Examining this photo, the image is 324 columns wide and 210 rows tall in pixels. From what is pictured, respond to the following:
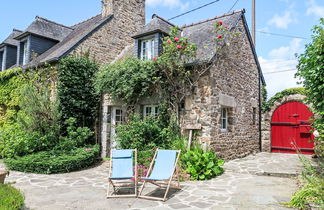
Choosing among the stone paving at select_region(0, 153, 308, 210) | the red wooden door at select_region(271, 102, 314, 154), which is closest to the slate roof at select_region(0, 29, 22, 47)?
the stone paving at select_region(0, 153, 308, 210)

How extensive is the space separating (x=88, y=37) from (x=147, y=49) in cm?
302

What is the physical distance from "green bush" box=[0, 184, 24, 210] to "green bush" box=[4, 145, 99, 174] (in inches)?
138

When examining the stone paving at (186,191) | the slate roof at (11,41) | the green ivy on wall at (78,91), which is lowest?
the stone paving at (186,191)

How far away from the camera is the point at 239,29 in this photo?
9492mm

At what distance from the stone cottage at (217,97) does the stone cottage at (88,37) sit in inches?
50.1

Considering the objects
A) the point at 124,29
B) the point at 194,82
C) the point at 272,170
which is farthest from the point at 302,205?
the point at 124,29

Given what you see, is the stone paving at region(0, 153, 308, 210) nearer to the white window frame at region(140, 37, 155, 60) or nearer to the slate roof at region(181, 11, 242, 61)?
the slate roof at region(181, 11, 242, 61)

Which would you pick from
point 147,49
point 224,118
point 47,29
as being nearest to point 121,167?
point 224,118

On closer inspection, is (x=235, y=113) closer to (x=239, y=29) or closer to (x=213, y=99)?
(x=213, y=99)

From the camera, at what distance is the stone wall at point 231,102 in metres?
7.57

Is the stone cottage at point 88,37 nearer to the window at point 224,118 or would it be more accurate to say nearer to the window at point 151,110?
the window at point 151,110

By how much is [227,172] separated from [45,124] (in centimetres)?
646

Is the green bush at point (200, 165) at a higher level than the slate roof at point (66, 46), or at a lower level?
lower

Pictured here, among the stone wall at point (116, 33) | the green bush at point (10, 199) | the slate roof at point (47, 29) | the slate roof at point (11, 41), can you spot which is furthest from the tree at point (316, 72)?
the slate roof at point (11, 41)
